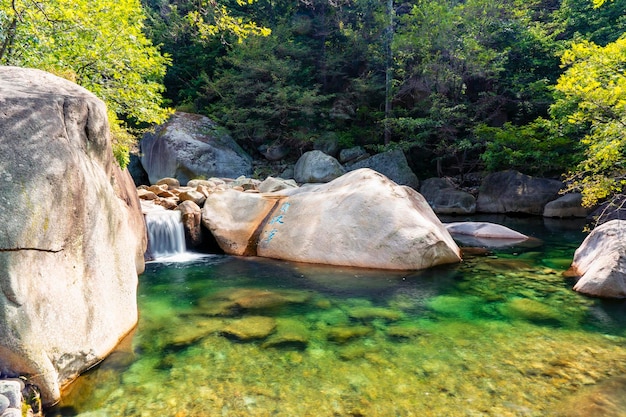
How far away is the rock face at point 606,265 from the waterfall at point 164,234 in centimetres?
789

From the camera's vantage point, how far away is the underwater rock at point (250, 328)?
4.64 m

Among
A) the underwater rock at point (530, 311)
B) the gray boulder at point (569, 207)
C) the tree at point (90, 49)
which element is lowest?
the underwater rock at point (530, 311)

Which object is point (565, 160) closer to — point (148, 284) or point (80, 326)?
point (148, 284)

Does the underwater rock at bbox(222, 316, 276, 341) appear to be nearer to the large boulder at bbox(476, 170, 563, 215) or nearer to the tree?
the tree

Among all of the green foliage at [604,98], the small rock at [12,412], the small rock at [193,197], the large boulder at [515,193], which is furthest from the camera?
the large boulder at [515,193]

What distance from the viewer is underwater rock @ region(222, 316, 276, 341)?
4641mm

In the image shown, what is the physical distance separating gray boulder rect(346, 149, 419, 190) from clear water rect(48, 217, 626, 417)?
11.2 m

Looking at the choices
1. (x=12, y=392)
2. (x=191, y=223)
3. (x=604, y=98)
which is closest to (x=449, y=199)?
(x=604, y=98)

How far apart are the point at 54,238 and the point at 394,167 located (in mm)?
16303

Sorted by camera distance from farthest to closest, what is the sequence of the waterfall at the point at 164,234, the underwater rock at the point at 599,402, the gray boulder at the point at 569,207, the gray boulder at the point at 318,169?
the gray boulder at the point at 318,169 < the gray boulder at the point at 569,207 < the waterfall at the point at 164,234 < the underwater rock at the point at 599,402

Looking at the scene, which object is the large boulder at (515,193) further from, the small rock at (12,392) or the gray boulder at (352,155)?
the small rock at (12,392)

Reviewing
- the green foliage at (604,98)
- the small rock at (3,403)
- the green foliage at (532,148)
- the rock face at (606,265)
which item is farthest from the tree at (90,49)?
the green foliage at (532,148)

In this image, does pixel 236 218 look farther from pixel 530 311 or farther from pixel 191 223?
pixel 530 311

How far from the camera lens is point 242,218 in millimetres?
9469
